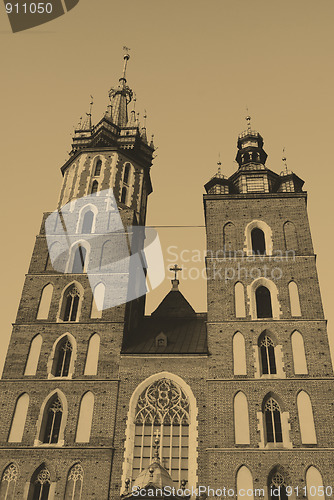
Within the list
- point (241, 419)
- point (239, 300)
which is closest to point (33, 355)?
point (241, 419)

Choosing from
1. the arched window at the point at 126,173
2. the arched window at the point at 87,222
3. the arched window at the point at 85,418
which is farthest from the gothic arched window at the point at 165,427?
the arched window at the point at 126,173

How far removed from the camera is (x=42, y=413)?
2338 centimetres

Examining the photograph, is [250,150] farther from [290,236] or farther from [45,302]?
[45,302]

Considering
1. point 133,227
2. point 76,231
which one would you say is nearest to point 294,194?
point 133,227

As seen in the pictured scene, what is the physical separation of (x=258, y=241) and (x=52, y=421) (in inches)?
524

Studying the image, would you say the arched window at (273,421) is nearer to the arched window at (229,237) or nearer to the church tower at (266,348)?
the church tower at (266,348)

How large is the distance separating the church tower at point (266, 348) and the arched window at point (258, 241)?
0.06 meters

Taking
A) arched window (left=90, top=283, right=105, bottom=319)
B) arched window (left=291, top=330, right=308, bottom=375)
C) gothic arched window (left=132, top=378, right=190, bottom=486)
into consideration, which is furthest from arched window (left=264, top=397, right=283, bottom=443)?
arched window (left=90, top=283, right=105, bottom=319)

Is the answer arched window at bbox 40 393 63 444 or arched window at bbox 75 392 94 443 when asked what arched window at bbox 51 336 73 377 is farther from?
arched window at bbox 75 392 94 443

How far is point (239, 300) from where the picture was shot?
1046 inches

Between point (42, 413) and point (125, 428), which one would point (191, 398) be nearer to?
point (125, 428)

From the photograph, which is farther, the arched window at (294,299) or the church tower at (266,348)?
the arched window at (294,299)

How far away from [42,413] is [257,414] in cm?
864

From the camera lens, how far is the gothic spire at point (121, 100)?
3928cm
